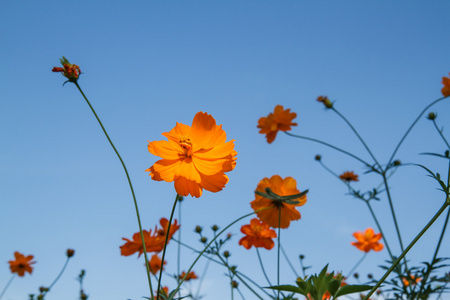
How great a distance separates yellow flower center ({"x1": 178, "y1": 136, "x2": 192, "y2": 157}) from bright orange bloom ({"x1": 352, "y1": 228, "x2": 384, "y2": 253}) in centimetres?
366

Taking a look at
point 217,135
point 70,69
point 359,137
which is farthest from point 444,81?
point 70,69

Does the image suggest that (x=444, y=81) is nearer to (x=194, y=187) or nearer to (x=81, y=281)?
(x=194, y=187)

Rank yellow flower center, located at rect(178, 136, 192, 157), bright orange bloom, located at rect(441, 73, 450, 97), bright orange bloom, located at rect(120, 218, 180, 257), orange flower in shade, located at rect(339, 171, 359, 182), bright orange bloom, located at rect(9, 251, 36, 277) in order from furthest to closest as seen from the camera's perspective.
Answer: bright orange bloom, located at rect(9, 251, 36, 277), orange flower in shade, located at rect(339, 171, 359, 182), bright orange bloom, located at rect(441, 73, 450, 97), bright orange bloom, located at rect(120, 218, 180, 257), yellow flower center, located at rect(178, 136, 192, 157)

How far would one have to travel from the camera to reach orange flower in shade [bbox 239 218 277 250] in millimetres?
2324

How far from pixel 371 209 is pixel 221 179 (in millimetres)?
2255

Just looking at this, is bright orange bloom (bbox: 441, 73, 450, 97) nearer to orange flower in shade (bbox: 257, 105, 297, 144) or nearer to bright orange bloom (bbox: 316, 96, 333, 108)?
bright orange bloom (bbox: 316, 96, 333, 108)

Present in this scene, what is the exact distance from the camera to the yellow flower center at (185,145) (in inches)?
47.9

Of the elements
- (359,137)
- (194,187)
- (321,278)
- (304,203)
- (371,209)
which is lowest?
(321,278)

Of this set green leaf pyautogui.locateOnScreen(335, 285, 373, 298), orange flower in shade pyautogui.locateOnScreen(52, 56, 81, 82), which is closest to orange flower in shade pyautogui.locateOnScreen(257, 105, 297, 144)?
orange flower in shade pyautogui.locateOnScreen(52, 56, 81, 82)

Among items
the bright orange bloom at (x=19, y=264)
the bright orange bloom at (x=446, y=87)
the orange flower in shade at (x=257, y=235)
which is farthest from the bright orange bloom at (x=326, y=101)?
the bright orange bloom at (x=19, y=264)

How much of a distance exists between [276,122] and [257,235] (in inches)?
43.8

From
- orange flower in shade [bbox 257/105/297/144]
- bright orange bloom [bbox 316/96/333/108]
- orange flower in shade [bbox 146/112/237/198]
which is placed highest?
bright orange bloom [bbox 316/96/333/108]

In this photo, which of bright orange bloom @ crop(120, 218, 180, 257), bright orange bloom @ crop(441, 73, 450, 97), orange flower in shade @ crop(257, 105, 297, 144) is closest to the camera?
bright orange bloom @ crop(120, 218, 180, 257)

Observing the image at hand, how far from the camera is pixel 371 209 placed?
2.98 m
